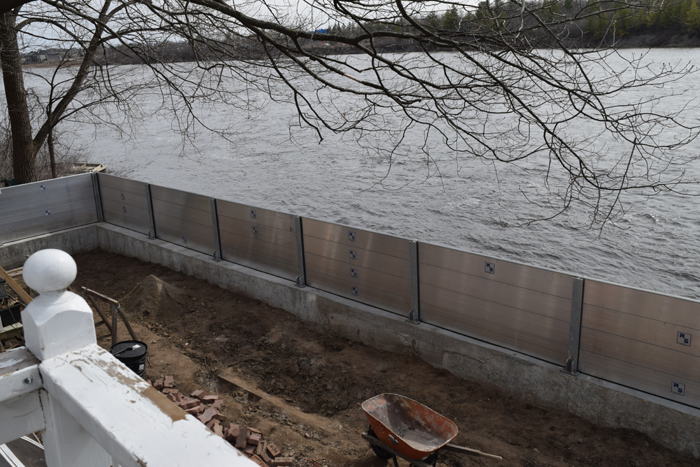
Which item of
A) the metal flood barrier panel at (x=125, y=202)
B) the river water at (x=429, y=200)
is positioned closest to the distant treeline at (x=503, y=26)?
the metal flood barrier panel at (x=125, y=202)

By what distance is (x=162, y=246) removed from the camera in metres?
12.6

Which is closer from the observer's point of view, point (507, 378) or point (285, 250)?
point (507, 378)

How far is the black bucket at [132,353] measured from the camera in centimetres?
728

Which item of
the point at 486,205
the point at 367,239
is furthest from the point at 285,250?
the point at 486,205

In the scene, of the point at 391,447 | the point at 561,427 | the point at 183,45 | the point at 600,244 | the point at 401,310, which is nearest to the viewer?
the point at 391,447

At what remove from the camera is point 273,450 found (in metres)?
6.59

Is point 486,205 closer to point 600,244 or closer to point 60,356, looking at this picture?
point 600,244

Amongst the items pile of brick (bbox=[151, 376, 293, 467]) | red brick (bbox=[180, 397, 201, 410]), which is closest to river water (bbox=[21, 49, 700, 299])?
pile of brick (bbox=[151, 376, 293, 467])

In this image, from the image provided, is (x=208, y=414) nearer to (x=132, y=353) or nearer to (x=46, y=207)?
(x=132, y=353)

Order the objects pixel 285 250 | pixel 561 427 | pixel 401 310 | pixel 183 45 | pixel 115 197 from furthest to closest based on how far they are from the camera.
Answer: pixel 115 197 < pixel 183 45 < pixel 285 250 < pixel 401 310 < pixel 561 427

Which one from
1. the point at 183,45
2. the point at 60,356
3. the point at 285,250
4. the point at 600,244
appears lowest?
the point at 600,244

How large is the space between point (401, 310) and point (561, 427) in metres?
2.74

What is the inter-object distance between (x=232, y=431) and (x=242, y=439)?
18cm

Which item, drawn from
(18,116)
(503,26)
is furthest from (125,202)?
(503,26)
